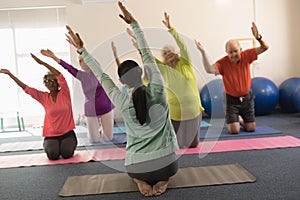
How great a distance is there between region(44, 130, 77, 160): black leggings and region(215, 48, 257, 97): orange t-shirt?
1.93 meters

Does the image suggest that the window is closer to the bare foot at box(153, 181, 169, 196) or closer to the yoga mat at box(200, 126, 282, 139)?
the yoga mat at box(200, 126, 282, 139)

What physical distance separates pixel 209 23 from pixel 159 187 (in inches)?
163

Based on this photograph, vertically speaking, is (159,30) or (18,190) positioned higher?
(159,30)

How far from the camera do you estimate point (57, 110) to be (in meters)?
3.33

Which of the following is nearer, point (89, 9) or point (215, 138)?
point (215, 138)

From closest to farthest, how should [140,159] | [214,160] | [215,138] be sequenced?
[140,159], [214,160], [215,138]

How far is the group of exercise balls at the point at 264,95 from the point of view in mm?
5113

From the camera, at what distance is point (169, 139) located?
7.16 feet

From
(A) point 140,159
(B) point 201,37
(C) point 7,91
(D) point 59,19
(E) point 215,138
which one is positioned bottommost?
(E) point 215,138

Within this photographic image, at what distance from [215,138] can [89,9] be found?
10.5 ft

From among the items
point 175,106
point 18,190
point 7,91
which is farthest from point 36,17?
point 18,190

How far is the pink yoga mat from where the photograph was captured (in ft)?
10.7

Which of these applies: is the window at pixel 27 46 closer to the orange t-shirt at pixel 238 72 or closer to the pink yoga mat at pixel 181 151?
the pink yoga mat at pixel 181 151

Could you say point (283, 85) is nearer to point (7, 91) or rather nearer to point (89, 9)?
A: point (89, 9)
